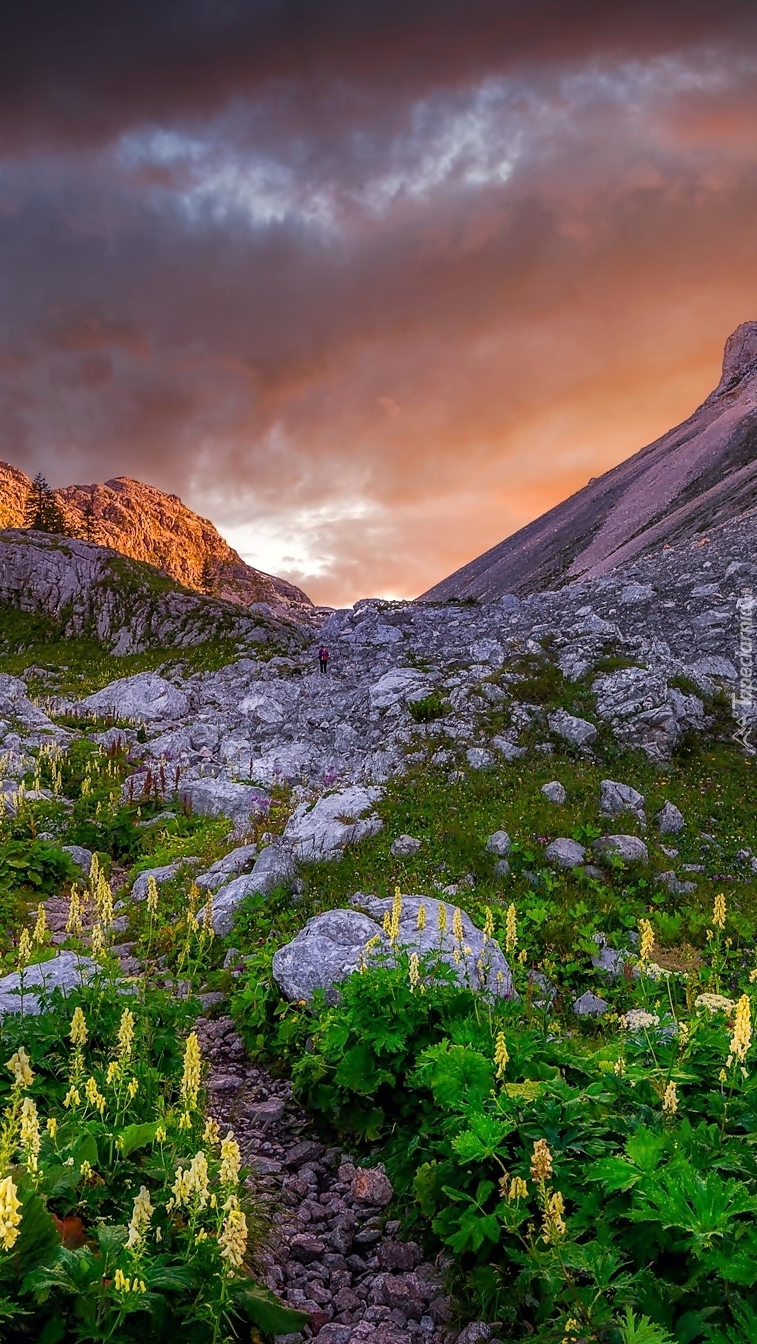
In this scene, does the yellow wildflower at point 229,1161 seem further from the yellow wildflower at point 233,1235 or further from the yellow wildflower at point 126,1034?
the yellow wildflower at point 126,1034

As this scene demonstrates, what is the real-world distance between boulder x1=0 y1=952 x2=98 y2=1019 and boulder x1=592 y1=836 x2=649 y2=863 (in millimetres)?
8882

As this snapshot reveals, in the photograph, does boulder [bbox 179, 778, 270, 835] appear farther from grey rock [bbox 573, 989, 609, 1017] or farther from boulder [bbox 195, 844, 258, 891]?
grey rock [bbox 573, 989, 609, 1017]

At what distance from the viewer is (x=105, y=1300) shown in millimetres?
3293

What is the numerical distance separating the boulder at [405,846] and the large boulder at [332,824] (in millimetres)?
740

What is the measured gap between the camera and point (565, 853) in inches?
490

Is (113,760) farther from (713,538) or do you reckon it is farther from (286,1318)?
(713,538)

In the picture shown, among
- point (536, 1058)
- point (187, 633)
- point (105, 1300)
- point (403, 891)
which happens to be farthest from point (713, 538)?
point (105, 1300)

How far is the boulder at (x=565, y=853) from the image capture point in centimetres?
1229

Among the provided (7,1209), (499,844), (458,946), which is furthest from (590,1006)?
(7,1209)

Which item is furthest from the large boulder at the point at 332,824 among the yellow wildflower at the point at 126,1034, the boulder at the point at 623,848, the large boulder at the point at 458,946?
the yellow wildflower at the point at 126,1034

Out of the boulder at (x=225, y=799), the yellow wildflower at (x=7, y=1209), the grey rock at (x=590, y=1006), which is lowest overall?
the grey rock at (x=590, y=1006)

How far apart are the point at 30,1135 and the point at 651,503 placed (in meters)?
113

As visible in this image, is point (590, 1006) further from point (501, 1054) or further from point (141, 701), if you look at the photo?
point (141, 701)

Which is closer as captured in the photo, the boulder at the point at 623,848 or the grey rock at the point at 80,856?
the boulder at the point at 623,848
